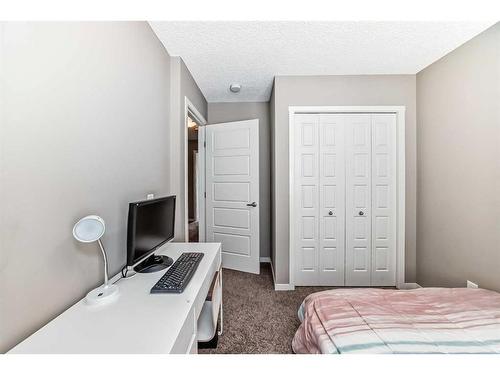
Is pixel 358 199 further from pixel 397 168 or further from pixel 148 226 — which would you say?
pixel 148 226

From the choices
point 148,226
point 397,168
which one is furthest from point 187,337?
point 397,168

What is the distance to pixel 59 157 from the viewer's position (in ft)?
2.82

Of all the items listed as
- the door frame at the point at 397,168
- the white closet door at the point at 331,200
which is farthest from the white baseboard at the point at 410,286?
the white closet door at the point at 331,200

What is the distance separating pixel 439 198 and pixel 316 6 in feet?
8.41

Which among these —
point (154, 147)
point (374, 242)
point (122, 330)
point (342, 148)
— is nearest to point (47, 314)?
point (122, 330)

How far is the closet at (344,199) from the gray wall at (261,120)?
91 centimetres

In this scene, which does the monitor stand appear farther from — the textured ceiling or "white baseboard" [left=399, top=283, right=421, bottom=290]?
"white baseboard" [left=399, top=283, right=421, bottom=290]

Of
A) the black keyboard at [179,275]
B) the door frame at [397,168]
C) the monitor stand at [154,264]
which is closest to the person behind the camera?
the black keyboard at [179,275]

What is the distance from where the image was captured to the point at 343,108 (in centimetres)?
245

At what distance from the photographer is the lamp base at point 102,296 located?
0.90 m

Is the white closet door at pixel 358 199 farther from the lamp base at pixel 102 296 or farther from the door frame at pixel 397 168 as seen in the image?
A: the lamp base at pixel 102 296

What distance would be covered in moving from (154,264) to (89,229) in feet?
1.89

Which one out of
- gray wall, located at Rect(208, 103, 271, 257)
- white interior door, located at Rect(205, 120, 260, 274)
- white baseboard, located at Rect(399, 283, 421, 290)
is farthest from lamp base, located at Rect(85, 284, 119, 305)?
white baseboard, located at Rect(399, 283, 421, 290)
